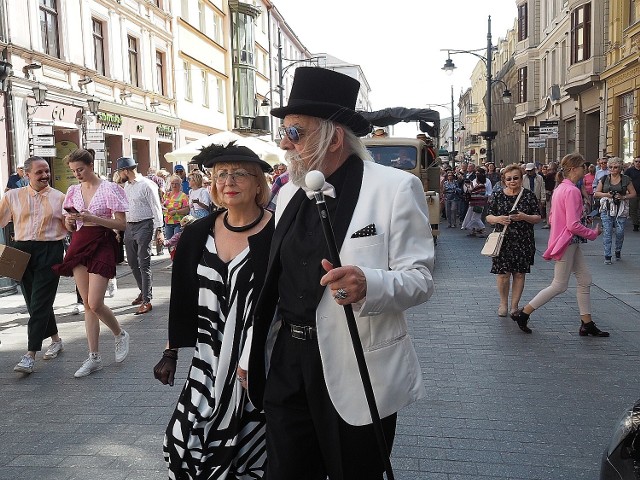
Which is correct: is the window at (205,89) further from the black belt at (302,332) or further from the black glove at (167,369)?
the black belt at (302,332)

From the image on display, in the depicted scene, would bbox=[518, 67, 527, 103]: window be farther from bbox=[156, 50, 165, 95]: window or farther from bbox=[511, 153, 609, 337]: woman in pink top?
bbox=[511, 153, 609, 337]: woman in pink top

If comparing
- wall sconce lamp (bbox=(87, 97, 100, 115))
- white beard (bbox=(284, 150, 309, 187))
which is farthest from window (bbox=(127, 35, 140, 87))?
white beard (bbox=(284, 150, 309, 187))

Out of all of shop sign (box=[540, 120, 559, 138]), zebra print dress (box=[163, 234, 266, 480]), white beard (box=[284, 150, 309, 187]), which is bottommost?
zebra print dress (box=[163, 234, 266, 480])

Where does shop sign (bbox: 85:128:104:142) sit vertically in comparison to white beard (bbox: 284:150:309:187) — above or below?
above

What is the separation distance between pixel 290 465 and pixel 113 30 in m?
21.3

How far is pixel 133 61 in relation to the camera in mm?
23344

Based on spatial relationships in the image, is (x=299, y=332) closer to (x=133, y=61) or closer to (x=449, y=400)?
(x=449, y=400)

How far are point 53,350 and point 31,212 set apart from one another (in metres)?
1.32

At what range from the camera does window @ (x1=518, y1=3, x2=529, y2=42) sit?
4041 cm

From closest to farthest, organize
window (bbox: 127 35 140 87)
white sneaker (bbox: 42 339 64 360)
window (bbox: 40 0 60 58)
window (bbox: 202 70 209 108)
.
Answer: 1. white sneaker (bbox: 42 339 64 360)
2. window (bbox: 40 0 60 58)
3. window (bbox: 127 35 140 87)
4. window (bbox: 202 70 209 108)

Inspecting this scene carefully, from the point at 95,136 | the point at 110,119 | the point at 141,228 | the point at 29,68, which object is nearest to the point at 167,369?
the point at 141,228

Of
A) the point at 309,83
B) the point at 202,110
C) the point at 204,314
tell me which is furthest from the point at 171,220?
the point at 202,110

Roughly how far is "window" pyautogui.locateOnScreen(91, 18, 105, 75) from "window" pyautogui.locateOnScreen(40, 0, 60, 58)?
2131 millimetres

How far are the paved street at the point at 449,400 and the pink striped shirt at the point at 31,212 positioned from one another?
3.86ft
